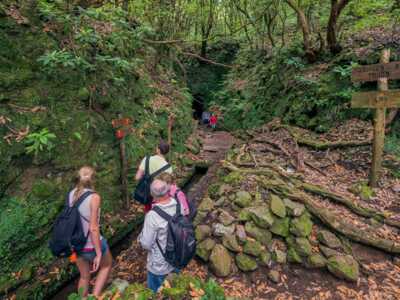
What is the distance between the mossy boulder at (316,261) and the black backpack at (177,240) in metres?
2.03

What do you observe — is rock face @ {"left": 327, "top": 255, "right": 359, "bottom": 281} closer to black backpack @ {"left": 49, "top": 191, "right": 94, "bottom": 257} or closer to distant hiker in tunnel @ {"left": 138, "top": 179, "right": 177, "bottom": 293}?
distant hiker in tunnel @ {"left": 138, "top": 179, "right": 177, "bottom": 293}

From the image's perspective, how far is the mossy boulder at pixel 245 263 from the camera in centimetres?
369

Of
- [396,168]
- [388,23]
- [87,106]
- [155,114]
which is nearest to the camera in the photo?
[87,106]

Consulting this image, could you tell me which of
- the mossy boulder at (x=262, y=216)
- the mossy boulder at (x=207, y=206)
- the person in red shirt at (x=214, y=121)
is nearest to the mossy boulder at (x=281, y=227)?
the mossy boulder at (x=262, y=216)

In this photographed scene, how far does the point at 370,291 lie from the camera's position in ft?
11.0

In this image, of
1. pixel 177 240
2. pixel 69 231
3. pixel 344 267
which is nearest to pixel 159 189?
pixel 177 240

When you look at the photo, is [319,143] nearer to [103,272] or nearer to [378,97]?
[378,97]

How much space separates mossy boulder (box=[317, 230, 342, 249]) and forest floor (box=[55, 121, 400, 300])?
11.3 inches

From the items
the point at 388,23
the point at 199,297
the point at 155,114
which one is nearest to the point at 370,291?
the point at 199,297

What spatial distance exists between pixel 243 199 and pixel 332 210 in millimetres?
1705

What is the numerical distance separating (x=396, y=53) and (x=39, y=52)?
31.3 feet

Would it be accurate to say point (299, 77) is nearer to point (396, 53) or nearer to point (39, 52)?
point (396, 53)

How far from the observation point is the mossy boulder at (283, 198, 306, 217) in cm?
415

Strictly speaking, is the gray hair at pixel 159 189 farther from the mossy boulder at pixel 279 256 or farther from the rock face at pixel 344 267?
the rock face at pixel 344 267
